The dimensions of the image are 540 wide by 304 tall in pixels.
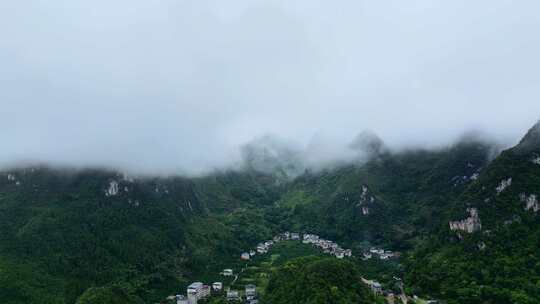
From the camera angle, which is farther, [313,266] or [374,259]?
[374,259]

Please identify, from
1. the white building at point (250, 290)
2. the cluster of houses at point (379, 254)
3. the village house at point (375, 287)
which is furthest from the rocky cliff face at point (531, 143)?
the white building at point (250, 290)

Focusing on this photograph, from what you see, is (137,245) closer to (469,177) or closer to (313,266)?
(313,266)

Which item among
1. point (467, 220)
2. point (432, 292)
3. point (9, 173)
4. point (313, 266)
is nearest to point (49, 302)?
point (313, 266)

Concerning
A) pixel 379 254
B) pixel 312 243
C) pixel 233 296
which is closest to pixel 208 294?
pixel 233 296

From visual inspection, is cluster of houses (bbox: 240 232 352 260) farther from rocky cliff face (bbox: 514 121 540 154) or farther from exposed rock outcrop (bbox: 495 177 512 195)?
rocky cliff face (bbox: 514 121 540 154)

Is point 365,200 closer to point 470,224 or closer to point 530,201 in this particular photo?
point 470,224

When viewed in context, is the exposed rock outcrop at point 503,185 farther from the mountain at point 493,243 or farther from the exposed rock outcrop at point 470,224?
the exposed rock outcrop at point 470,224
